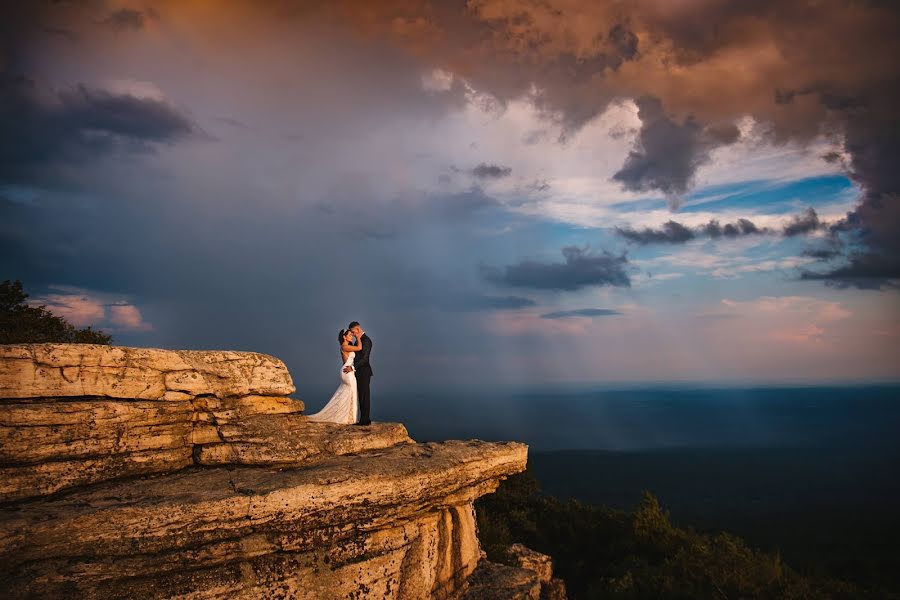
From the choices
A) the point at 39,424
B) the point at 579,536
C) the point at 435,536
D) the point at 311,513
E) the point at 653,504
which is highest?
the point at 39,424

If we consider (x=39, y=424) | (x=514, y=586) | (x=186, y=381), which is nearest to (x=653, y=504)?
(x=514, y=586)

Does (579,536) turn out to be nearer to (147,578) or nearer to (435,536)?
(435,536)

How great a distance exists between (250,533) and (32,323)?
23402 mm

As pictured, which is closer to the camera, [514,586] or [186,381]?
[186,381]

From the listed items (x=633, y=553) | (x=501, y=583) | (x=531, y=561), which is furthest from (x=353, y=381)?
(x=633, y=553)

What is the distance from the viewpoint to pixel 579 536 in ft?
99.6

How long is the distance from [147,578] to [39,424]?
396 cm

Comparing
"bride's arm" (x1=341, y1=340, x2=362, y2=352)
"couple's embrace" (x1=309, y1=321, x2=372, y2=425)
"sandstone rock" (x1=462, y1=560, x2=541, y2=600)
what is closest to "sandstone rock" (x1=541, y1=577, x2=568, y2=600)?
"sandstone rock" (x1=462, y1=560, x2=541, y2=600)

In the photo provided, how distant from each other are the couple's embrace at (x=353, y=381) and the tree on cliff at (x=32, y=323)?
16.2 meters

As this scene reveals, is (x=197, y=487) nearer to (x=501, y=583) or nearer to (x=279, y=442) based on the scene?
(x=279, y=442)

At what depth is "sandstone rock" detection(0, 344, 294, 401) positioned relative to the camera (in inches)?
440

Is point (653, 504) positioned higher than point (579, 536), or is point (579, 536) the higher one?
point (653, 504)

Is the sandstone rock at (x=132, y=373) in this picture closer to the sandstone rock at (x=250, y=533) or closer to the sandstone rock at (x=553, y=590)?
the sandstone rock at (x=250, y=533)

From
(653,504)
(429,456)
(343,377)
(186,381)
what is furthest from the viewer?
(653,504)
